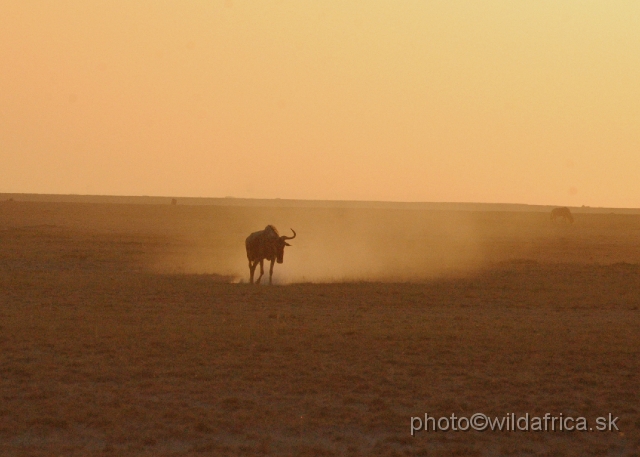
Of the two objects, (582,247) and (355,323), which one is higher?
(582,247)

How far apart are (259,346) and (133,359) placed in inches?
77.2

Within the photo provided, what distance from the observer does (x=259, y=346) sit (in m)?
12.5

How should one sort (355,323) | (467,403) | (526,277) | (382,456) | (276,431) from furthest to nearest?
(526,277), (355,323), (467,403), (276,431), (382,456)

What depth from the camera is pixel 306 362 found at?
11.4 m

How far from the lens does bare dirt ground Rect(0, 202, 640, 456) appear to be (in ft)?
26.8

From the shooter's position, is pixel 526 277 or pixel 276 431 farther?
pixel 526 277

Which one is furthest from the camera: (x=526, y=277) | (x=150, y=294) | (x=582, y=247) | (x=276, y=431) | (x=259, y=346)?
(x=582, y=247)

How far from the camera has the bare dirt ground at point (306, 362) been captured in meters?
8.18

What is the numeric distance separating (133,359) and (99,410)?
2622mm

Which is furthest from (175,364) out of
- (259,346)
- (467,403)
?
(467,403)

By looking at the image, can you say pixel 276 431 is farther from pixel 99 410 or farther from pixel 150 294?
pixel 150 294

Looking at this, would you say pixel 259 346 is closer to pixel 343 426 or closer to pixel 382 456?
pixel 343 426

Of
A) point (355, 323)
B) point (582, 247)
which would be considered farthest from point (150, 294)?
point (582, 247)

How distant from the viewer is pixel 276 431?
8.35 metres
